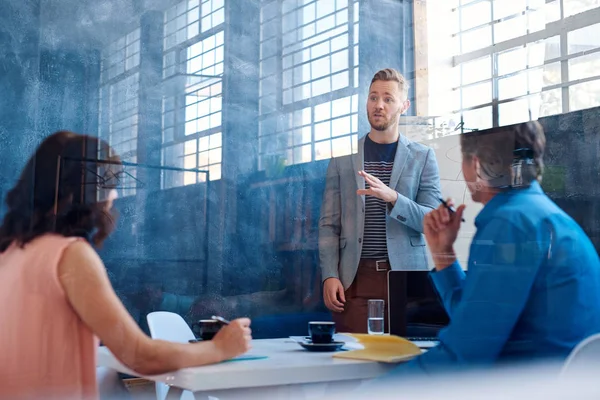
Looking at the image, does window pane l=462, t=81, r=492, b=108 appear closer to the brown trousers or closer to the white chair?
the brown trousers

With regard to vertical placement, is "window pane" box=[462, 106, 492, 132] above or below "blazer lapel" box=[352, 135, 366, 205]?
above

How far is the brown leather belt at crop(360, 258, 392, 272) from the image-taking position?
3.01 m

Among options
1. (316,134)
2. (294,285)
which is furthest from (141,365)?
(316,134)

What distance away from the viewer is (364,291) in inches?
118

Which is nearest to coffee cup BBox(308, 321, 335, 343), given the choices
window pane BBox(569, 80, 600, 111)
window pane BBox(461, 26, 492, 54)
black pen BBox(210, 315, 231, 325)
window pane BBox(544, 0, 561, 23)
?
black pen BBox(210, 315, 231, 325)

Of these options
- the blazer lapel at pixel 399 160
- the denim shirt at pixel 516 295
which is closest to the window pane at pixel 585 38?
the denim shirt at pixel 516 295

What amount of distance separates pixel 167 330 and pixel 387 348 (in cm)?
89

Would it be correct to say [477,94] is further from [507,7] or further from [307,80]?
[307,80]

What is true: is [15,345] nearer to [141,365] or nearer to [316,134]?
[141,365]

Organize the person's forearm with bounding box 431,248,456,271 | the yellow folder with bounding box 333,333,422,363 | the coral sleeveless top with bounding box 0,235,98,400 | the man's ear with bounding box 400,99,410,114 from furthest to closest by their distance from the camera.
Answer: the man's ear with bounding box 400,99,410,114 < the person's forearm with bounding box 431,248,456,271 < the yellow folder with bounding box 333,333,422,363 < the coral sleeveless top with bounding box 0,235,98,400

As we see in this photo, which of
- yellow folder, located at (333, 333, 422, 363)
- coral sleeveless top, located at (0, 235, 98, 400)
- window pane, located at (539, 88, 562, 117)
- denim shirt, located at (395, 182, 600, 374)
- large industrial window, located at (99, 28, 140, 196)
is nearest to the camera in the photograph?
coral sleeveless top, located at (0, 235, 98, 400)

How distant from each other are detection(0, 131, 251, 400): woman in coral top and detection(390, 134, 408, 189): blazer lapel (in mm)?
1122

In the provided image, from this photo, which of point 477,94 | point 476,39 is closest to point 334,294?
point 477,94

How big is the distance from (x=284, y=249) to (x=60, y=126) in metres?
0.95
